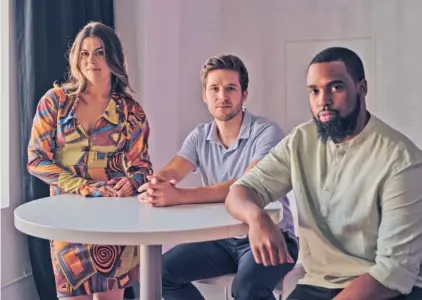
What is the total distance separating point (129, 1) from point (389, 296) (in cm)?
228

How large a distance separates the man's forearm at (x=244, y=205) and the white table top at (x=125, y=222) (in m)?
0.02

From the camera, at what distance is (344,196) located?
5.03 feet

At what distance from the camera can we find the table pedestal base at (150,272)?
5.70ft

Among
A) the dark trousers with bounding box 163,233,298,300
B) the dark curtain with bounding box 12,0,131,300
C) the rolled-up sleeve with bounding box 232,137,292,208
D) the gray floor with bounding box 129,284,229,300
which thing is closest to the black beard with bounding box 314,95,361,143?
the rolled-up sleeve with bounding box 232,137,292,208

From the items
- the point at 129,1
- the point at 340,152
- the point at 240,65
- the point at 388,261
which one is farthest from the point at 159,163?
the point at 388,261

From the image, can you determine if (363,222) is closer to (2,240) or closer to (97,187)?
(97,187)

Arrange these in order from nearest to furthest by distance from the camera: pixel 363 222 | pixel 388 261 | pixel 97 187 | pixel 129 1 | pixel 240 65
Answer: pixel 388 261
pixel 363 222
pixel 97 187
pixel 240 65
pixel 129 1

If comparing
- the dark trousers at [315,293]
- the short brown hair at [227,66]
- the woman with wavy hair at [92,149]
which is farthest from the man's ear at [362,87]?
the woman with wavy hair at [92,149]

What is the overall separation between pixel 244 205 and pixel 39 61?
154 centimetres

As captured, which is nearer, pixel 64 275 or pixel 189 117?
pixel 64 275

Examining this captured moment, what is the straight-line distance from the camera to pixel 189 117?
11.4 feet

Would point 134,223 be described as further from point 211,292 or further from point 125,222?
point 211,292

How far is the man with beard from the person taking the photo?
55.5 inches

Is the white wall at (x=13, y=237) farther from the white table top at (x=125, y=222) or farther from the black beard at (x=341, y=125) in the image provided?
the black beard at (x=341, y=125)
